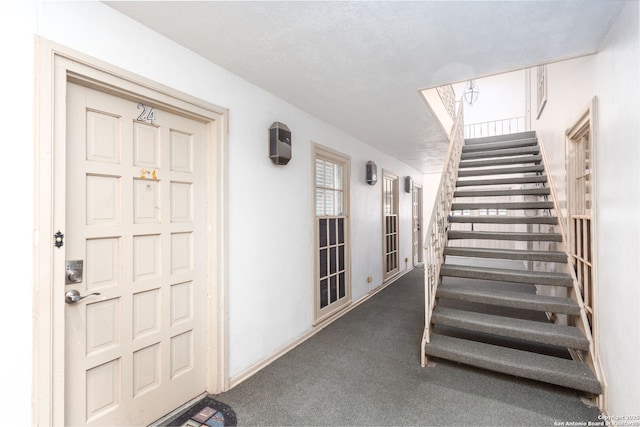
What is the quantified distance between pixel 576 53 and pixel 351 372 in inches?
112

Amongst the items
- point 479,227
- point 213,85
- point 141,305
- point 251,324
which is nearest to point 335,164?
point 213,85

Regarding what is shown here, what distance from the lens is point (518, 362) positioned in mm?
2227

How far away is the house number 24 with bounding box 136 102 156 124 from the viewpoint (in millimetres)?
1761

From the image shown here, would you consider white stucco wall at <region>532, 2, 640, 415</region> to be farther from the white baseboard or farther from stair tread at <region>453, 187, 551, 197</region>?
the white baseboard

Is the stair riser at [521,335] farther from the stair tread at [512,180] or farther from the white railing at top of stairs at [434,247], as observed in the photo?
the stair tread at [512,180]

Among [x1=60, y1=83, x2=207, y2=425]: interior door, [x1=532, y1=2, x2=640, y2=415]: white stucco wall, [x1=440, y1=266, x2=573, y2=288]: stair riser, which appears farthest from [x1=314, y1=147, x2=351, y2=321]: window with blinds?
[x1=532, y1=2, x2=640, y2=415]: white stucco wall

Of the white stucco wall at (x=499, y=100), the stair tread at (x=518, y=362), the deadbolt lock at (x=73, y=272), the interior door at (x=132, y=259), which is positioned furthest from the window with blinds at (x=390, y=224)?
the deadbolt lock at (x=73, y=272)

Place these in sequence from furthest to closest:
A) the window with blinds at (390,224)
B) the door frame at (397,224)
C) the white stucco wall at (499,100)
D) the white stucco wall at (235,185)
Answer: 1. the white stucco wall at (499,100)
2. the window with blinds at (390,224)
3. the door frame at (397,224)
4. the white stucco wall at (235,185)

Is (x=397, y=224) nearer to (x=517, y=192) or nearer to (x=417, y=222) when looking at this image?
(x=417, y=222)

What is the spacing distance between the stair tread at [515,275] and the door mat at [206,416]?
2322 mm

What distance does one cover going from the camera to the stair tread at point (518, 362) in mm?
2000

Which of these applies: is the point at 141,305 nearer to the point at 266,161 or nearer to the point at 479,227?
the point at 266,161

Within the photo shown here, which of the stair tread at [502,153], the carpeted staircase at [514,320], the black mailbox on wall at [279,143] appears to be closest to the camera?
the carpeted staircase at [514,320]

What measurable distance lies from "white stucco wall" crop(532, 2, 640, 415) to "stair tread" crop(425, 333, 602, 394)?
153 mm
